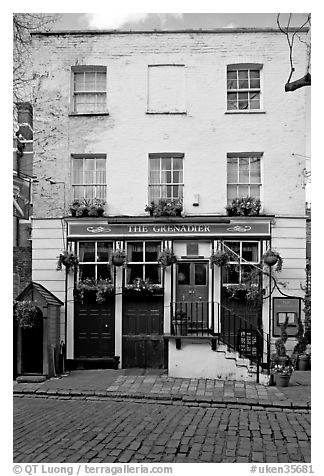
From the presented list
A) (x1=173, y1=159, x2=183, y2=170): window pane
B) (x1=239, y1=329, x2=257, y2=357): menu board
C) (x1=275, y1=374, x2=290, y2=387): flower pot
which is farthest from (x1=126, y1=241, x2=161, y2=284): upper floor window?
(x1=275, y1=374, x2=290, y2=387): flower pot

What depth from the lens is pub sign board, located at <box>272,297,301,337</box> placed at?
5656mm

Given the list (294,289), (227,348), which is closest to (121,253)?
(227,348)

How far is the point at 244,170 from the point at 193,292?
6.20 ft

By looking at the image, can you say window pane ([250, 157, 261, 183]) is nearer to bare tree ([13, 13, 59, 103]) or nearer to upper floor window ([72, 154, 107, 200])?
upper floor window ([72, 154, 107, 200])

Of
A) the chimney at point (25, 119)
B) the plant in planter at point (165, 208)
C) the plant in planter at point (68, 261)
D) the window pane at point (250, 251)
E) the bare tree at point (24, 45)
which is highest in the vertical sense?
the bare tree at point (24, 45)

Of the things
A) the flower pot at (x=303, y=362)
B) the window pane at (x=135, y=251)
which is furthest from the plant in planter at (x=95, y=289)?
the flower pot at (x=303, y=362)

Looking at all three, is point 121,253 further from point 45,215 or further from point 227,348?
point 227,348

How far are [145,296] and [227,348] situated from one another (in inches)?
55.1

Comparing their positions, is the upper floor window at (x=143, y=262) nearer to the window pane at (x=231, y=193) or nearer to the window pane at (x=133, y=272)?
the window pane at (x=133, y=272)

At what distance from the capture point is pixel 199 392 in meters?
5.40

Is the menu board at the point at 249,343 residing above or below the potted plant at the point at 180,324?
below

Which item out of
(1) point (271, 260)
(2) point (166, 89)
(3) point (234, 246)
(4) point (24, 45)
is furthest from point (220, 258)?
(4) point (24, 45)

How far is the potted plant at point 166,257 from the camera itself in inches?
248

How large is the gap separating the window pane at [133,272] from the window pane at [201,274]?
0.83m
